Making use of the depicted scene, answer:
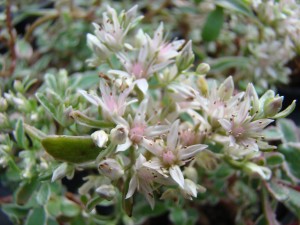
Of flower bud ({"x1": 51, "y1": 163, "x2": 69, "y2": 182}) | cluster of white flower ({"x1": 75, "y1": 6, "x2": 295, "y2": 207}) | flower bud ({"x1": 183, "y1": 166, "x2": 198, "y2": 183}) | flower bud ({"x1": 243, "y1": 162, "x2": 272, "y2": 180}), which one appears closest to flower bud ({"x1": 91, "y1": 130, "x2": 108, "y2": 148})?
cluster of white flower ({"x1": 75, "y1": 6, "x2": 295, "y2": 207})

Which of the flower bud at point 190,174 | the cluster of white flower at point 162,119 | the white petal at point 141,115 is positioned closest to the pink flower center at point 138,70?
the cluster of white flower at point 162,119

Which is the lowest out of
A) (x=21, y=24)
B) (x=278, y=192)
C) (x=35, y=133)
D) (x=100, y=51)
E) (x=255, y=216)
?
(x=255, y=216)

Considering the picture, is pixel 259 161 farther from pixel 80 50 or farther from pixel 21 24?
pixel 21 24

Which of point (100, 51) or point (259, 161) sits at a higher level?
point (100, 51)

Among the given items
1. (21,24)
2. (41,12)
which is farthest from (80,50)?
(21,24)

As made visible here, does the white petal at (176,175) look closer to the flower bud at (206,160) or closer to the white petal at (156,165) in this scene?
the white petal at (156,165)

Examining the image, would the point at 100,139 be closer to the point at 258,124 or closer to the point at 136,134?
the point at 136,134
